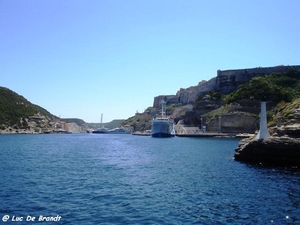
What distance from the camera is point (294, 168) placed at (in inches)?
1255

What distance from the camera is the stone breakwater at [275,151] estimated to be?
32.8 metres

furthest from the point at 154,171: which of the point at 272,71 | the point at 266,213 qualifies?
the point at 272,71

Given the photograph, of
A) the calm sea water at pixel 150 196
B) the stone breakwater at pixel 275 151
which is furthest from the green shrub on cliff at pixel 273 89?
the calm sea water at pixel 150 196

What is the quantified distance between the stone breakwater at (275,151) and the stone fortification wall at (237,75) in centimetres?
12784

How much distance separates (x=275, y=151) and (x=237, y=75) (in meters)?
133

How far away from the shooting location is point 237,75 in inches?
6329

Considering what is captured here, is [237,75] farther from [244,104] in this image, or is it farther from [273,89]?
[244,104]

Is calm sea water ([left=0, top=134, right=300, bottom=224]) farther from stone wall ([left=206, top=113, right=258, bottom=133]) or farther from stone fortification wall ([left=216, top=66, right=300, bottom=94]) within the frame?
stone fortification wall ([left=216, top=66, right=300, bottom=94])

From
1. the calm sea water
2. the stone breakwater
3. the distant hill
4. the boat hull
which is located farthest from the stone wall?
the calm sea water

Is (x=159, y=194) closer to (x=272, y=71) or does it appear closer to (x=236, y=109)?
(x=236, y=109)

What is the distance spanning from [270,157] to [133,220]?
970 inches

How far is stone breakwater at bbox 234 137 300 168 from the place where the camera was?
32.8 metres

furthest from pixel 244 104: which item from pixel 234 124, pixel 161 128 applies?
pixel 161 128

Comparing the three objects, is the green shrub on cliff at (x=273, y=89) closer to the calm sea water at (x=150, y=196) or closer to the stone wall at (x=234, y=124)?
the stone wall at (x=234, y=124)
